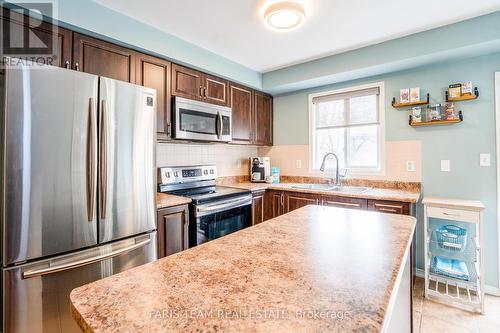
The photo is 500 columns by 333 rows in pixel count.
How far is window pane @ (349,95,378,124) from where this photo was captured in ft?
9.71

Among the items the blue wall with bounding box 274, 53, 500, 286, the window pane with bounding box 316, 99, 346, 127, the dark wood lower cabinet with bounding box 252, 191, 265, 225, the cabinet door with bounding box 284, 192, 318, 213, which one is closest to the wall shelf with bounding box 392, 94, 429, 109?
the blue wall with bounding box 274, 53, 500, 286

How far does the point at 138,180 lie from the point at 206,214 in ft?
2.41

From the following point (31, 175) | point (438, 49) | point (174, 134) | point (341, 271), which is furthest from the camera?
point (174, 134)

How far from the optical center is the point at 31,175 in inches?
50.1

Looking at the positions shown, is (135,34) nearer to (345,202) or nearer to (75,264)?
(75,264)

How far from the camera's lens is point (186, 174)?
2805 mm

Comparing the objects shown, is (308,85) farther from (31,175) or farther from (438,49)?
(31,175)

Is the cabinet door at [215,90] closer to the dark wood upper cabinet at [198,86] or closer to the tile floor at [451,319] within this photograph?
the dark wood upper cabinet at [198,86]

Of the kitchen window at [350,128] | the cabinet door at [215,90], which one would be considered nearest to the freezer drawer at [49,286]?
the cabinet door at [215,90]

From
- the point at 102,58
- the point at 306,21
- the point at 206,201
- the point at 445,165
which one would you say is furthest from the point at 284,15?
the point at 445,165

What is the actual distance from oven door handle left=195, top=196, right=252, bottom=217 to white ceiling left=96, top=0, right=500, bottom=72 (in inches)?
63.7

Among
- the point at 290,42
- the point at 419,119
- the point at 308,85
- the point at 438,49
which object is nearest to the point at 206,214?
the point at 290,42

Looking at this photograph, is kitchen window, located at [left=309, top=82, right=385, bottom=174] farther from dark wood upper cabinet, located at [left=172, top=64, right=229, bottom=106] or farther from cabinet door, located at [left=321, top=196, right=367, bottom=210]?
dark wood upper cabinet, located at [left=172, top=64, right=229, bottom=106]

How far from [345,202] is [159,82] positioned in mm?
2181
